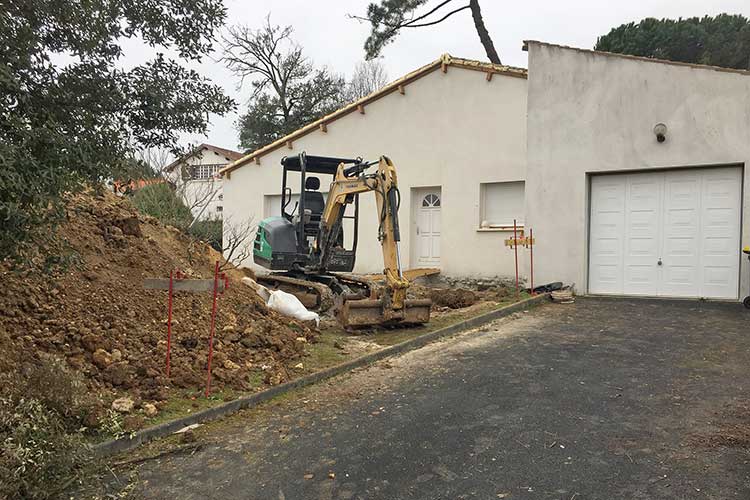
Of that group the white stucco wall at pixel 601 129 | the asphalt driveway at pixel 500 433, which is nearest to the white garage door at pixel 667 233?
the white stucco wall at pixel 601 129

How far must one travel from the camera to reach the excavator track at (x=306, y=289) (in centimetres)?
973

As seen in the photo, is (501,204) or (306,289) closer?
(306,289)

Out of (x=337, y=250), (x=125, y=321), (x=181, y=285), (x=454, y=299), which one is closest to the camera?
(x=181, y=285)

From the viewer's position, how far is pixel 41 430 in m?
3.60

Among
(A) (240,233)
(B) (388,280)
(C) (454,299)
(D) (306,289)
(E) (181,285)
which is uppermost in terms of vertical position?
(A) (240,233)

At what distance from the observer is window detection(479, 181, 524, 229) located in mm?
13570

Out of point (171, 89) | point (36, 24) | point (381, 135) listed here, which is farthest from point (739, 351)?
point (381, 135)

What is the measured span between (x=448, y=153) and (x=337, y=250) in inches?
216

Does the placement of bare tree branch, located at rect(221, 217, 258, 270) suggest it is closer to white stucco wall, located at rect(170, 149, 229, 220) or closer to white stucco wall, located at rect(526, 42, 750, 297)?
white stucco wall, located at rect(170, 149, 229, 220)

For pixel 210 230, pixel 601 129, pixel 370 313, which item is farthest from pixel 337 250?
pixel 210 230

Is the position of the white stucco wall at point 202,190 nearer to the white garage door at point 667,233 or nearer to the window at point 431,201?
the window at point 431,201

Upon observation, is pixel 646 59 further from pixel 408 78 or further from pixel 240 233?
pixel 240 233

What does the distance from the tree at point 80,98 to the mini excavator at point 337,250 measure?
3.97 metres

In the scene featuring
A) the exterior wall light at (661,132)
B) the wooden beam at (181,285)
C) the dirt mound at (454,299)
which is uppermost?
the exterior wall light at (661,132)
